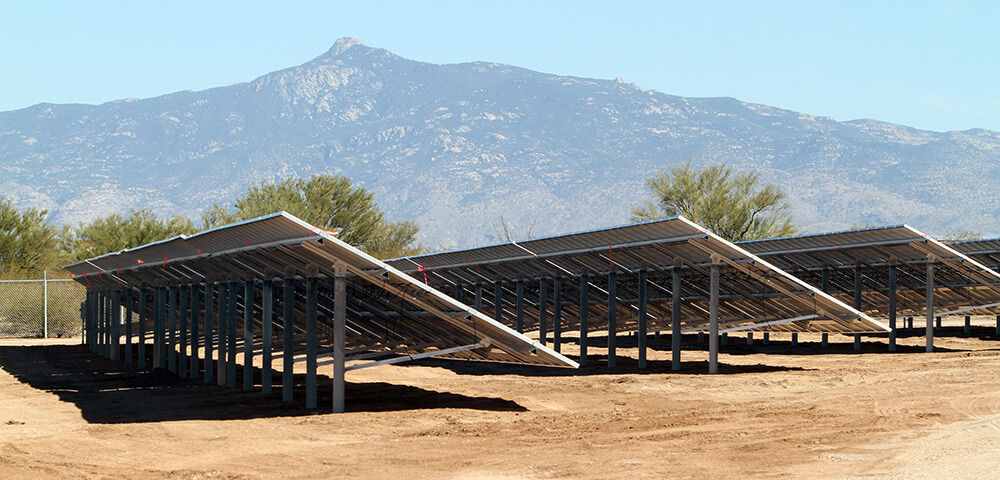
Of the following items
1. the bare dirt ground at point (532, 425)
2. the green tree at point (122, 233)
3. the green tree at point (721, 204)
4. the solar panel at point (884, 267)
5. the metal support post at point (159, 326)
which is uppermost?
the green tree at point (721, 204)

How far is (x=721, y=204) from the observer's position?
7212 centimetres

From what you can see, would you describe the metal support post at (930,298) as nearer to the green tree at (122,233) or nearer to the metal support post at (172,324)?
the metal support post at (172,324)

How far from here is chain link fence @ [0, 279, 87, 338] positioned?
142ft

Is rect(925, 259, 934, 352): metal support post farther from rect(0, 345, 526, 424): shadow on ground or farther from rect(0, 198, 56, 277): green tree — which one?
rect(0, 198, 56, 277): green tree

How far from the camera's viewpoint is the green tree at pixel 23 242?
56125 millimetres

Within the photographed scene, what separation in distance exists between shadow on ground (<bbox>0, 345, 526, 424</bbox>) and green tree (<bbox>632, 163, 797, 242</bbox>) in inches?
2013

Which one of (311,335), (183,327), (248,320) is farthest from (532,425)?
(183,327)

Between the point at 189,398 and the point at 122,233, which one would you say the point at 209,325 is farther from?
the point at 122,233

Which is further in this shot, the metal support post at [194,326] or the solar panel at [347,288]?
the metal support post at [194,326]

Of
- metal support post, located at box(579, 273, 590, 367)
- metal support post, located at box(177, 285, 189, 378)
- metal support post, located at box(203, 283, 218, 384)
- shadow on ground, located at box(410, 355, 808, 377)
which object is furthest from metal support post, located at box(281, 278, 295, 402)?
metal support post, located at box(579, 273, 590, 367)

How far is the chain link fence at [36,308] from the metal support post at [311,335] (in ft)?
94.5

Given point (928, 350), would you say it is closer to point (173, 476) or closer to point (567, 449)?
point (567, 449)

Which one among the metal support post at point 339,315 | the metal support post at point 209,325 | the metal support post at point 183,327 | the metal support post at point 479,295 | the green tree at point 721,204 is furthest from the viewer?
the green tree at point 721,204

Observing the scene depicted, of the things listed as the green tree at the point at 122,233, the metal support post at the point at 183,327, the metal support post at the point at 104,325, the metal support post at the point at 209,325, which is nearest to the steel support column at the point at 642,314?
the metal support post at the point at 209,325
